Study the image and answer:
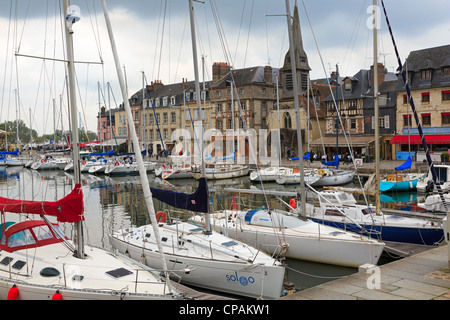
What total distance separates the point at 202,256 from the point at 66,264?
4146 mm

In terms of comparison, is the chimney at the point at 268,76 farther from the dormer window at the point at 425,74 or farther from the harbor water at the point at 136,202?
the dormer window at the point at 425,74

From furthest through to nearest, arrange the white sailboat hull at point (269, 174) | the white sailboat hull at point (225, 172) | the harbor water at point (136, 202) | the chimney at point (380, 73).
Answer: the chimney at point (380, 73) < the white sailboat hull at point (225, 172) < the white sailboat hull at point (269, 174) < the harbor water at point (136, 202)

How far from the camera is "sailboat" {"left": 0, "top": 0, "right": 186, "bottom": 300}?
10555 millimetres

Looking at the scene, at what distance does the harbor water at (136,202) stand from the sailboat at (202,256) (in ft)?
3.26

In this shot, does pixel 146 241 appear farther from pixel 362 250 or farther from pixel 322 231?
pixel 362 250

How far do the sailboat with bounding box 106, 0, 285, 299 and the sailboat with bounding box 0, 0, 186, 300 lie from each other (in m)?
1.04

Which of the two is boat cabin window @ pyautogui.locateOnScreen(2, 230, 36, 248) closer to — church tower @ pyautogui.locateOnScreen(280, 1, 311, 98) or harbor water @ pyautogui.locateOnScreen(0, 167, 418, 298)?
harbor water @ pyautogui.locateOnScreen(0, 167, 418, 298)

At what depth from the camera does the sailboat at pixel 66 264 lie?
10555mm

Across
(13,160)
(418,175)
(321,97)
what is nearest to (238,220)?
(418,175)

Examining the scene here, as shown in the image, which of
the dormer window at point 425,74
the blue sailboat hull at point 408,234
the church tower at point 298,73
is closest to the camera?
the blue sailboat hull at point 408,234

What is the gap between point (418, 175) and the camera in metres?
36.6

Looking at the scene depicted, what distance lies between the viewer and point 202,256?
14.0 meters

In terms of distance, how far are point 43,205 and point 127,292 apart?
4002mm

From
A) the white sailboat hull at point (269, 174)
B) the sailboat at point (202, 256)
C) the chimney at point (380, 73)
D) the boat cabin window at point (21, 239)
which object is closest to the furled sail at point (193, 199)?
the sailboat at point (202, 256)
